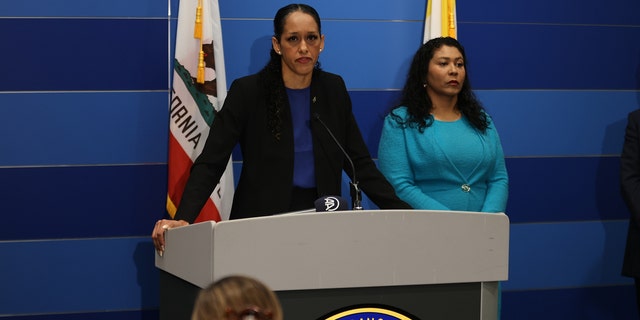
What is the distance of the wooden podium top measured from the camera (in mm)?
2021

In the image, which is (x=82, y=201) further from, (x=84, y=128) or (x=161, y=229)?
(x=161, y=229)

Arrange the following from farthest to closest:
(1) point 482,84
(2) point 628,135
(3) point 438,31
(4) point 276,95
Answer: (1) point 482,84, (3) point 438,31, (2) point 628,135, (4) point 276,95

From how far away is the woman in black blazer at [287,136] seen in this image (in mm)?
2980

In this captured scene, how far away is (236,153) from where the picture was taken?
13.3ft

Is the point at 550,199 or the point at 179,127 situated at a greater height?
the point at 179,127

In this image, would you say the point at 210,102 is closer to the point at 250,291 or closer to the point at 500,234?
the point at 500,234

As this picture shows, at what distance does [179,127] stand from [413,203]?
3.80ft

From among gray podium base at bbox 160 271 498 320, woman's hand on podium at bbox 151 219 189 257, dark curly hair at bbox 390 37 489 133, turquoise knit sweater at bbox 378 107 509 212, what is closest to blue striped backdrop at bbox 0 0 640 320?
dark curly hair at bbox 390 37 489 133

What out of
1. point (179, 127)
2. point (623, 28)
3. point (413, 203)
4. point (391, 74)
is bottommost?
point (413, 203)

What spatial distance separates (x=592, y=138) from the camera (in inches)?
178

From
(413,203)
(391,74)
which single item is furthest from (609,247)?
(413,203)

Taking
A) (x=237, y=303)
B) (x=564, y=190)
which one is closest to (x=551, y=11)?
(x=564, y=190)

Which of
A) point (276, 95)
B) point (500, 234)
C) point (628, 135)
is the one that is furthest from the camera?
point (628, 135)

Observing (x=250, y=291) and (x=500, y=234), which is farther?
(x=500, y=234)
